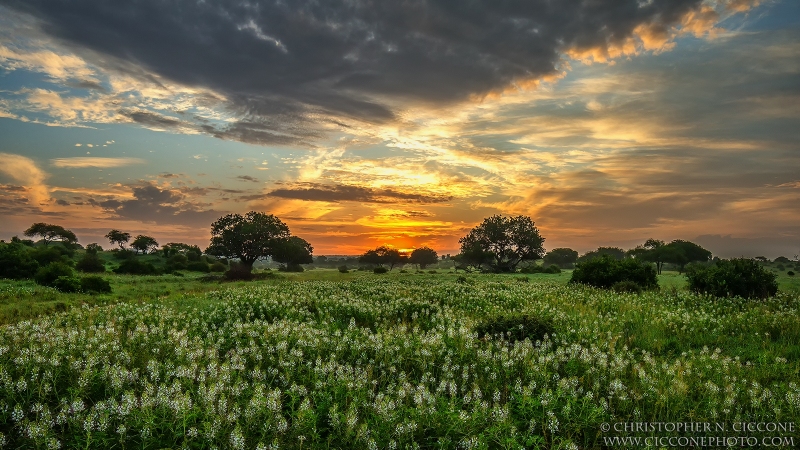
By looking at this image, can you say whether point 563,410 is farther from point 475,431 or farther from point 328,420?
point 328,420

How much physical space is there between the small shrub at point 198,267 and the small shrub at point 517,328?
66.1 meters

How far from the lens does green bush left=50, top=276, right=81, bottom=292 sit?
28516mm

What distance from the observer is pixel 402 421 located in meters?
6.64

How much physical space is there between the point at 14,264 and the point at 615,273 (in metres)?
46.5

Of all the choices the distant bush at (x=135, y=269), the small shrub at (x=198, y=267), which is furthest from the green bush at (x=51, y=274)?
the small shrub at (x=198, y=267)

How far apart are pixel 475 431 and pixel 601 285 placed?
31250 millimetres

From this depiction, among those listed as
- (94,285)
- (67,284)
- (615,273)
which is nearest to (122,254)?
(94,285)

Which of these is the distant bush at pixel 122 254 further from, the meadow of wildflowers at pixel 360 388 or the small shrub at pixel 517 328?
the small shrub at pixel 517 328

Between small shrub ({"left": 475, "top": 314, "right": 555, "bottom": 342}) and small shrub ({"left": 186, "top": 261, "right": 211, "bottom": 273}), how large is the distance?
217 feet

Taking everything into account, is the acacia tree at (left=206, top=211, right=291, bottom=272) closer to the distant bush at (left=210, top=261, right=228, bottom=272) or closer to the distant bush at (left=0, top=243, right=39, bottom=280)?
the distant bush at (left=210, top=261, right=228, bottom=272)

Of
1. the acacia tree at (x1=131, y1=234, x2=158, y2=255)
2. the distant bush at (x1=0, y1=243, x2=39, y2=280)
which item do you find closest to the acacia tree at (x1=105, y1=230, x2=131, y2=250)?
the acacia tree at (x1=131, y1=234, x2=158, y2=255)

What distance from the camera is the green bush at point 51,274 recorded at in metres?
30.6

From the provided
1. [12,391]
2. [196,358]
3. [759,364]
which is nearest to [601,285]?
[759,364]

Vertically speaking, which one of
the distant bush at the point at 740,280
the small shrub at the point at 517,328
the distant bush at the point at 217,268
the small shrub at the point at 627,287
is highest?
the distant bush at the point at 740,280
